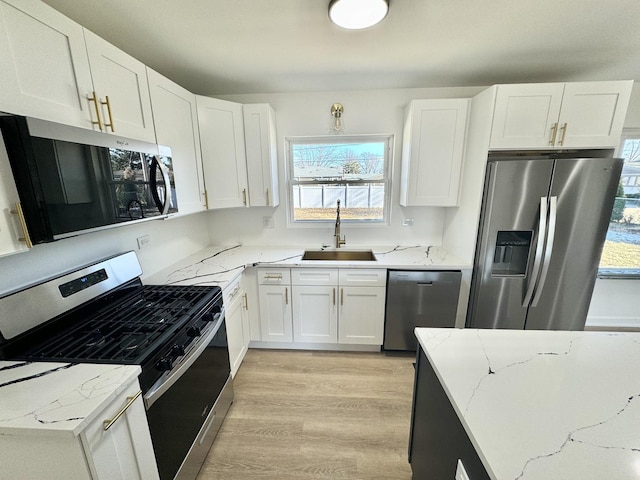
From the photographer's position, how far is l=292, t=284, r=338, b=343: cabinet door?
2295 mm

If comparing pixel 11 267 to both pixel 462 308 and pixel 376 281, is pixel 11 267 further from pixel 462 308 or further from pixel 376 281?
pixel 462 308

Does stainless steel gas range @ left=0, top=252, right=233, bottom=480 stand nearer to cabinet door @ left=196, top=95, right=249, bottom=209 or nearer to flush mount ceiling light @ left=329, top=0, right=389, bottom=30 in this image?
cabinet door @ left=196, top=95, right=249, bottom=209

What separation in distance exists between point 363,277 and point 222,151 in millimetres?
1693

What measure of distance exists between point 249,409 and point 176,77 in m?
2.75

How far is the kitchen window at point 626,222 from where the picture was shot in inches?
98.0

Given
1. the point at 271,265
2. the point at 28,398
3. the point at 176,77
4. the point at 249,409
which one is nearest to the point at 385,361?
the point at 249,409

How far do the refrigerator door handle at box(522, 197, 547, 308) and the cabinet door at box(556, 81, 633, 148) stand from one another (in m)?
0.54

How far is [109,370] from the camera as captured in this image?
921mm

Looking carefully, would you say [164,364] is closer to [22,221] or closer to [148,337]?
[148,337]

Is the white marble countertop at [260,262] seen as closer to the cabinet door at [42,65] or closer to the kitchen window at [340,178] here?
the kitchen window at [340,178]

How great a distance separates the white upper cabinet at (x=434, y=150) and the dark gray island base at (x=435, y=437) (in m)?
1.60

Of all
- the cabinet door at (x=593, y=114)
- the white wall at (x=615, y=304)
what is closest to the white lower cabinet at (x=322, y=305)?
the cabinet door at (x=593, y=114)

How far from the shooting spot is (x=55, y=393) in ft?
2.69

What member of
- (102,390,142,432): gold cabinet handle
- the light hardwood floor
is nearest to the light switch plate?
the light hardwood floor
